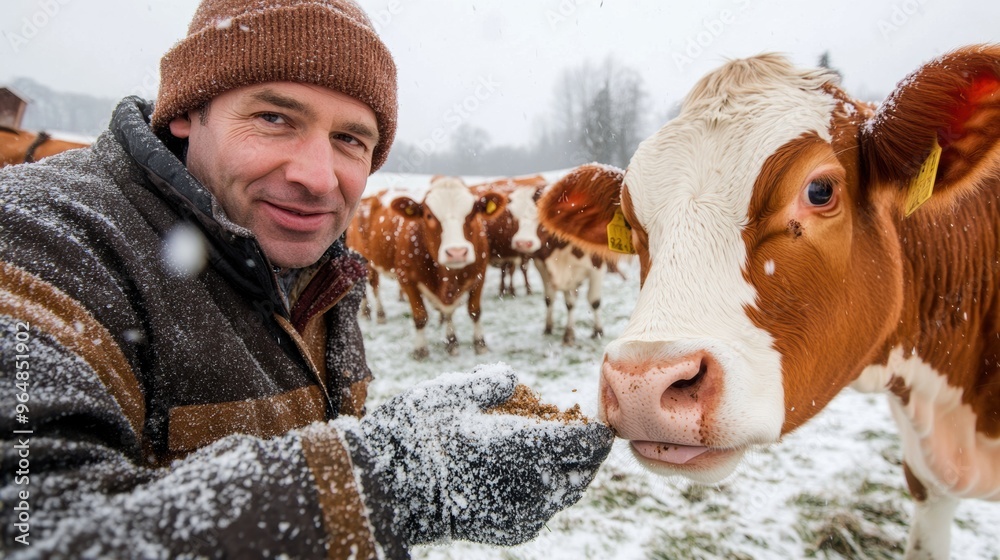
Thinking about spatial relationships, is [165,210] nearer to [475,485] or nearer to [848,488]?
[475,485]

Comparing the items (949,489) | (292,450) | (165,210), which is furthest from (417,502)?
(949,489)

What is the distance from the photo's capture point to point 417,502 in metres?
0.92

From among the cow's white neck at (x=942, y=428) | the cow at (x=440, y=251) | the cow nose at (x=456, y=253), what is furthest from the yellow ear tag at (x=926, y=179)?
the cow at (x=440, y=251)

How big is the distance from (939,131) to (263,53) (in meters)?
2.21

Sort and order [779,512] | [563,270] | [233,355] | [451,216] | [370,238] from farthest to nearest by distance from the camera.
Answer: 1. [370,238]
2. [563,270]
3. [451,216]
4. [779,512]
5. [233,355]

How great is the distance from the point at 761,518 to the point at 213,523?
11.3 ft

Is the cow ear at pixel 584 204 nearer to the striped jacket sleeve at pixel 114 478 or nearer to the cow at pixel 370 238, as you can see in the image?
the striped jacket sleeve at pixel 114 478

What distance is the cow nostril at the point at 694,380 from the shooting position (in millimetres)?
1280

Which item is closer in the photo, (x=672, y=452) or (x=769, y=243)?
(x=672, y=452)

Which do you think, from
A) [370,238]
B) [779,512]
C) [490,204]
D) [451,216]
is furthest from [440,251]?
[779,512]

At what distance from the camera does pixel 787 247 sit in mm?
1489

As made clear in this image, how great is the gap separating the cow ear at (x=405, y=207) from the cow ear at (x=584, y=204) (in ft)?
14.4

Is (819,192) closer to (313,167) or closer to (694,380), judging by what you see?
(694,380)

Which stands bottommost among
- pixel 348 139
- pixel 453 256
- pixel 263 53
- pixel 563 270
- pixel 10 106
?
pixel 563 270
